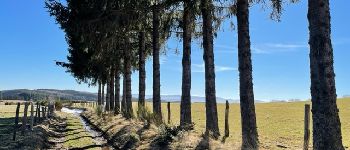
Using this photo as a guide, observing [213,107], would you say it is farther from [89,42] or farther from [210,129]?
[89,42]

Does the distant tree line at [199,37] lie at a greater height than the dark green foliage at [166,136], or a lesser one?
greater

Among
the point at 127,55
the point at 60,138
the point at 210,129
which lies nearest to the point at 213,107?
the point at 210,129

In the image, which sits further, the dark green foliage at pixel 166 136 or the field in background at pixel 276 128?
the field in background at pixel 276 128

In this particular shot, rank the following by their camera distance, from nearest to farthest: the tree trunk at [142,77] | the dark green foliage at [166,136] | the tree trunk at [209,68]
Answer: the dark green foliage at [166,136]
the tree trunk at [209,68]
the tree trunk at [142,77]

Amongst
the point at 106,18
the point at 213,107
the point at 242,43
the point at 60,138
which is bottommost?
the point at 60,138

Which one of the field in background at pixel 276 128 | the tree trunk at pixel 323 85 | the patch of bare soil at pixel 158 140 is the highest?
the tree trunk at pixel 323 85

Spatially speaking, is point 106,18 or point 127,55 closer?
point 106,18

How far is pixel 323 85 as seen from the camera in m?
9.88

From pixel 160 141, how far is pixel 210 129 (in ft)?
11.8

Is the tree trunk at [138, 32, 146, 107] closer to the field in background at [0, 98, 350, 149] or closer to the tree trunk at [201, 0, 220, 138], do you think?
the field in background at [0, 98, 350, 149]

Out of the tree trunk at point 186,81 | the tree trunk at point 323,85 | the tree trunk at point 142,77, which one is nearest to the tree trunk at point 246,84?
the tree trunk at point 186,81

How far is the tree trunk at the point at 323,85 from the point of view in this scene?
9867 mm

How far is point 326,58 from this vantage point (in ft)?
32.8

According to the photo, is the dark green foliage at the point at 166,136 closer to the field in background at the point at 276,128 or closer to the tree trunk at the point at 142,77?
the field in background at the point at 276,128
